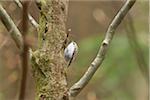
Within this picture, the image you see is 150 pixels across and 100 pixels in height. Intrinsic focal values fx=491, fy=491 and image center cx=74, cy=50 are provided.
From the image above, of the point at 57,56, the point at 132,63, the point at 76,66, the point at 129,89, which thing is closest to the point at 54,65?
the point at 57,56

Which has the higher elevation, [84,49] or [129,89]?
[84,49]

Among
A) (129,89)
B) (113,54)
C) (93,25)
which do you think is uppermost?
(93,25)

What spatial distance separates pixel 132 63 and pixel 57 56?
3.10 m

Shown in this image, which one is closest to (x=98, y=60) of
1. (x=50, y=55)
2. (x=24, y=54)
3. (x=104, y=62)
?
(x=50, y=55)

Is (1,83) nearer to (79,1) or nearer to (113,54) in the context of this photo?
(113,54)

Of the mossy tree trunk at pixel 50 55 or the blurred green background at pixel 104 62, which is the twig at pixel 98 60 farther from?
the blurred green background at pixel 104 62

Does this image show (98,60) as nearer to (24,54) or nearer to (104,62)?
(24,54)

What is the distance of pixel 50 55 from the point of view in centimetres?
116

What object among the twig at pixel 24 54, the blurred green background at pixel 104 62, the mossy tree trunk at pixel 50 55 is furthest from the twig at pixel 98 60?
the blurred green background at pixel 104 62

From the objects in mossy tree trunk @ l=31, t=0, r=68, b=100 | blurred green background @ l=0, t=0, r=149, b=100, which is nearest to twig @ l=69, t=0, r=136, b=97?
mossy tree trunk @ l=31, t=0, r=68, b=100

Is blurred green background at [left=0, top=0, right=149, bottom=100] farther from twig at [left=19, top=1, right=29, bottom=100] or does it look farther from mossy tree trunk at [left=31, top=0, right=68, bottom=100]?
twig at [left=19, top=1, right=29, bottom=100]

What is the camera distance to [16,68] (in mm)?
4012

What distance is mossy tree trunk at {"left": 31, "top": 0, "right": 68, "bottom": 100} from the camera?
1.16m

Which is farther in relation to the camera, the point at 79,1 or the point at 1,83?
the point at 79,1
